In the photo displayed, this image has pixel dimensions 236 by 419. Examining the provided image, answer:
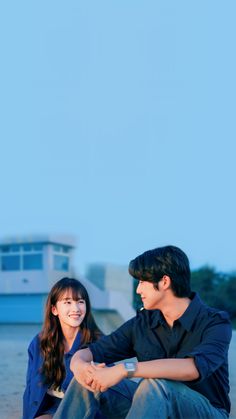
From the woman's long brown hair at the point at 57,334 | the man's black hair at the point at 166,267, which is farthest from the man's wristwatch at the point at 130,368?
the woman's long brown hair at the point at 57,334

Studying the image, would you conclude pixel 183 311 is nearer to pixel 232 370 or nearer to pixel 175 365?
pixel 175 365

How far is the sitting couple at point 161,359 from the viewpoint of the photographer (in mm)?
2686

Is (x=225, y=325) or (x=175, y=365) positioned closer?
(x=175, y=365)

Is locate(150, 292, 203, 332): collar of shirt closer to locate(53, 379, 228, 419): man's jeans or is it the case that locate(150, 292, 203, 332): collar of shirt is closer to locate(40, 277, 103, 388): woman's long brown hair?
locate(53, 379, 228, 419): man's jeans

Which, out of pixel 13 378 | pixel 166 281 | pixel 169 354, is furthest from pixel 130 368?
pixel 13 378

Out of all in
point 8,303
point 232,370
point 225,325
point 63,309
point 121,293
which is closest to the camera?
point 225,325

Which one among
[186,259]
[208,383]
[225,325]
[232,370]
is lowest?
[232,370]

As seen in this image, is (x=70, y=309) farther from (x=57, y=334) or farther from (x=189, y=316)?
(x=189, y=316)

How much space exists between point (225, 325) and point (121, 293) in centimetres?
2012

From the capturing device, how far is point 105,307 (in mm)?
21500

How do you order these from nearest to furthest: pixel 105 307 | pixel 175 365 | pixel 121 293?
pixel 175 365 → pixel 105 307 → pixel 121 293

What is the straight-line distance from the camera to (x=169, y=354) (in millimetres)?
2934

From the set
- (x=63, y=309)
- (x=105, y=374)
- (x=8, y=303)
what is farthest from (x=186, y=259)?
(x=8, y=303)

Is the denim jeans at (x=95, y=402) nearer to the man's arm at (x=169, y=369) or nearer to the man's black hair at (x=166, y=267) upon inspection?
the man's arm at (x=169, y=369)
